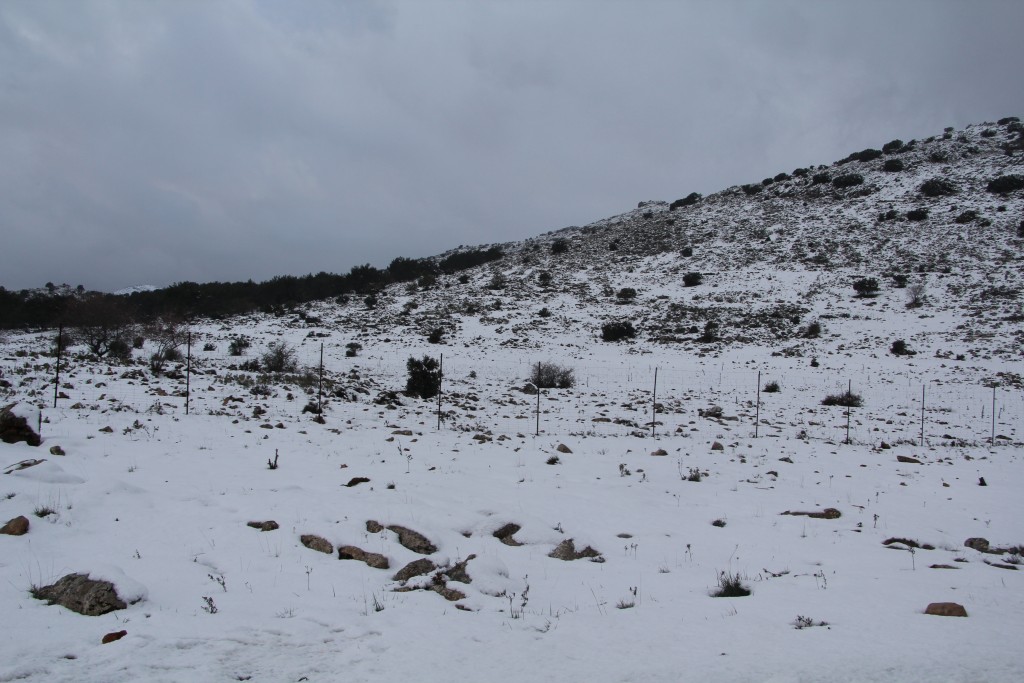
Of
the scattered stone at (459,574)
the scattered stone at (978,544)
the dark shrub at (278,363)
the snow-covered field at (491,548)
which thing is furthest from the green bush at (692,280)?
the scattered stone at (459,574)

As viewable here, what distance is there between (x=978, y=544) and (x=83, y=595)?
382 inches

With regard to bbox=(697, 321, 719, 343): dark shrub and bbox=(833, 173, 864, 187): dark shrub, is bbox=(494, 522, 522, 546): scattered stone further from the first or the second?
bbox=(833, 173, 864, 187): dark shrub

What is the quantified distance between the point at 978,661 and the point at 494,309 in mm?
40573

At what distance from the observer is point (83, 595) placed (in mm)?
4375

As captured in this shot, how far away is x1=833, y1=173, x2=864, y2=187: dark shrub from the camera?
192 feet

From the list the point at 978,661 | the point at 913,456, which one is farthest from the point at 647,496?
the point at 913,456

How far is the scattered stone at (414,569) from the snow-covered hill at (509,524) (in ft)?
0.17

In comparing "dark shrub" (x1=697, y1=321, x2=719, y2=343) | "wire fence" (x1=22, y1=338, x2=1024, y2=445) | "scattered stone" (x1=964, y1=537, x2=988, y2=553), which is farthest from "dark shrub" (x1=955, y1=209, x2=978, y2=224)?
"scattered stone" (x1=964, y1=537, x2=988, y2=553)

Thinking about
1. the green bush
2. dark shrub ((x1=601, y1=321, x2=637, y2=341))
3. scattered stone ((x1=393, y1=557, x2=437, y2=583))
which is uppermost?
the green bush

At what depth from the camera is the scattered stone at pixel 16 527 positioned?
552 centimetres

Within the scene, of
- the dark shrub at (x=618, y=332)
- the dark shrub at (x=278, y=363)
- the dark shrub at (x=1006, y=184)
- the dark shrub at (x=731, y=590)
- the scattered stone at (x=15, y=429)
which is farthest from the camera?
the dark shrub at (x=1006, y=184)

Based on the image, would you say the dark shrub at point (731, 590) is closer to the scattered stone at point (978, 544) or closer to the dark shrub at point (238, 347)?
the scattered stone at point (978, 544)

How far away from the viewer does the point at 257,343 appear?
104 feet

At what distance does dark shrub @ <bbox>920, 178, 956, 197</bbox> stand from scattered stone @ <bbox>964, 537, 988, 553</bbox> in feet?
195
